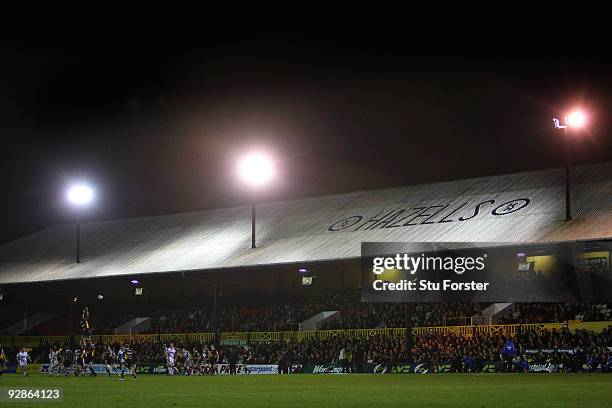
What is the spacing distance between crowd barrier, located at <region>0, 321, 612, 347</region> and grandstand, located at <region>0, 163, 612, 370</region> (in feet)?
0.29

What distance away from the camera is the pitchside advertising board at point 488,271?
49.6m

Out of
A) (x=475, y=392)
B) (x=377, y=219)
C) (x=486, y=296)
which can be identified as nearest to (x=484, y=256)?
(x=486, y=296)

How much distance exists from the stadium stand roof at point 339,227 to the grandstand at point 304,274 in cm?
14

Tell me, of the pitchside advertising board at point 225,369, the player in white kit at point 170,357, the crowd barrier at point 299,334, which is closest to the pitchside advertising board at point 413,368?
the pitchside advertising board at point 225,369

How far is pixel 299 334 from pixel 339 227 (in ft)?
24.8

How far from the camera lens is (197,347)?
59312mm

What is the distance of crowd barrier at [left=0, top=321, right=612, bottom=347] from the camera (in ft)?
159

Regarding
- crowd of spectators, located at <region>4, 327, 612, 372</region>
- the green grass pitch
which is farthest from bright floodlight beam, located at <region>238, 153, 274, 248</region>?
the green grass pitch

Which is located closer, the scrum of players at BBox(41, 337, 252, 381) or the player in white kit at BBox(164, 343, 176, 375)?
the scrum of players at BBox(41, 337, 252, 381)

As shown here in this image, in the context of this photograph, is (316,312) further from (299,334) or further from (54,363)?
(54,363)

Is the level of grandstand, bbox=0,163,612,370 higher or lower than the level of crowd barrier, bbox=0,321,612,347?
higher

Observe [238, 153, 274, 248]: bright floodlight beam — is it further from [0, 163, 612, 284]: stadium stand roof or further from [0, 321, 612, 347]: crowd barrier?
[0, 321, 612, 347]: crowd barrier

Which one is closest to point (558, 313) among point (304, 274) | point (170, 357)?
point (170, 357)

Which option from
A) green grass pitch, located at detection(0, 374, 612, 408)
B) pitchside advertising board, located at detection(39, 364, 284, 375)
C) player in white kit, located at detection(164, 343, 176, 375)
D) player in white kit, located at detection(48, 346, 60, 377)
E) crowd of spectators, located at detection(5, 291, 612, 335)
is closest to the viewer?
green grass pitch, located at detection(0, 374, 612, 408)
